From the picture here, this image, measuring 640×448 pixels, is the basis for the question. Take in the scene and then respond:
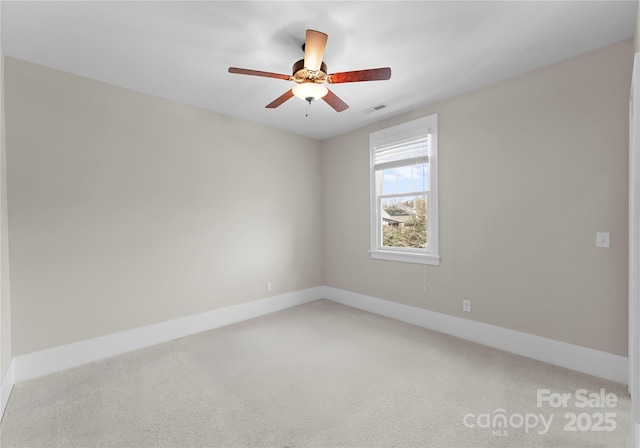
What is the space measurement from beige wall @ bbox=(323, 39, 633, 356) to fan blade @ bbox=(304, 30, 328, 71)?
2041mm

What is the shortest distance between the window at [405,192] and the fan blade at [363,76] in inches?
70.1

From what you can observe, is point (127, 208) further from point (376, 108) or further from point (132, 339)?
point (376, 108)

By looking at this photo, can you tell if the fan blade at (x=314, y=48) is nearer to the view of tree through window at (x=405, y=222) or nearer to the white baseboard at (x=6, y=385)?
the view of tree through window at (x=405, y=222)

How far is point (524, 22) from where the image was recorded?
216 centimetres

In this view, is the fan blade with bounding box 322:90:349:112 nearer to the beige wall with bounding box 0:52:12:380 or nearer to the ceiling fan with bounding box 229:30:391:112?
the ceiling fan with bounding box 229:30:391:112


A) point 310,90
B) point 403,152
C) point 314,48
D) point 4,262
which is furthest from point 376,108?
point 4,262

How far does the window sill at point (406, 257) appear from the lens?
3672mm

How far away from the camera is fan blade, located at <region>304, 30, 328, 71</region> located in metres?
1.92

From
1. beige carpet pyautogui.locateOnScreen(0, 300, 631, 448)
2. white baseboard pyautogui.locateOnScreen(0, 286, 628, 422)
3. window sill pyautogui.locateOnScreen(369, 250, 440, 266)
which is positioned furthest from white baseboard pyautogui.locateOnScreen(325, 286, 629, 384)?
window sill pyautogui.locateOnScreen(369, 250, 440, 266)

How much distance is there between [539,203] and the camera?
9.35ft

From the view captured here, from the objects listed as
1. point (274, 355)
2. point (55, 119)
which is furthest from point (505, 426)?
point (55, 119)

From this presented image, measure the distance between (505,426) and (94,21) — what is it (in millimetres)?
3851

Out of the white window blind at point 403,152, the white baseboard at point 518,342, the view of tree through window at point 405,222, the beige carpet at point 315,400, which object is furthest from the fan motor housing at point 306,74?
the white baseboard at point 518,342

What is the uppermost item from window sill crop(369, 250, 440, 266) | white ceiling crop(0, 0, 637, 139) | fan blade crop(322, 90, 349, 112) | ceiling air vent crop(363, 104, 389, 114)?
white ceiling crop(0, 0, 637, 139)
